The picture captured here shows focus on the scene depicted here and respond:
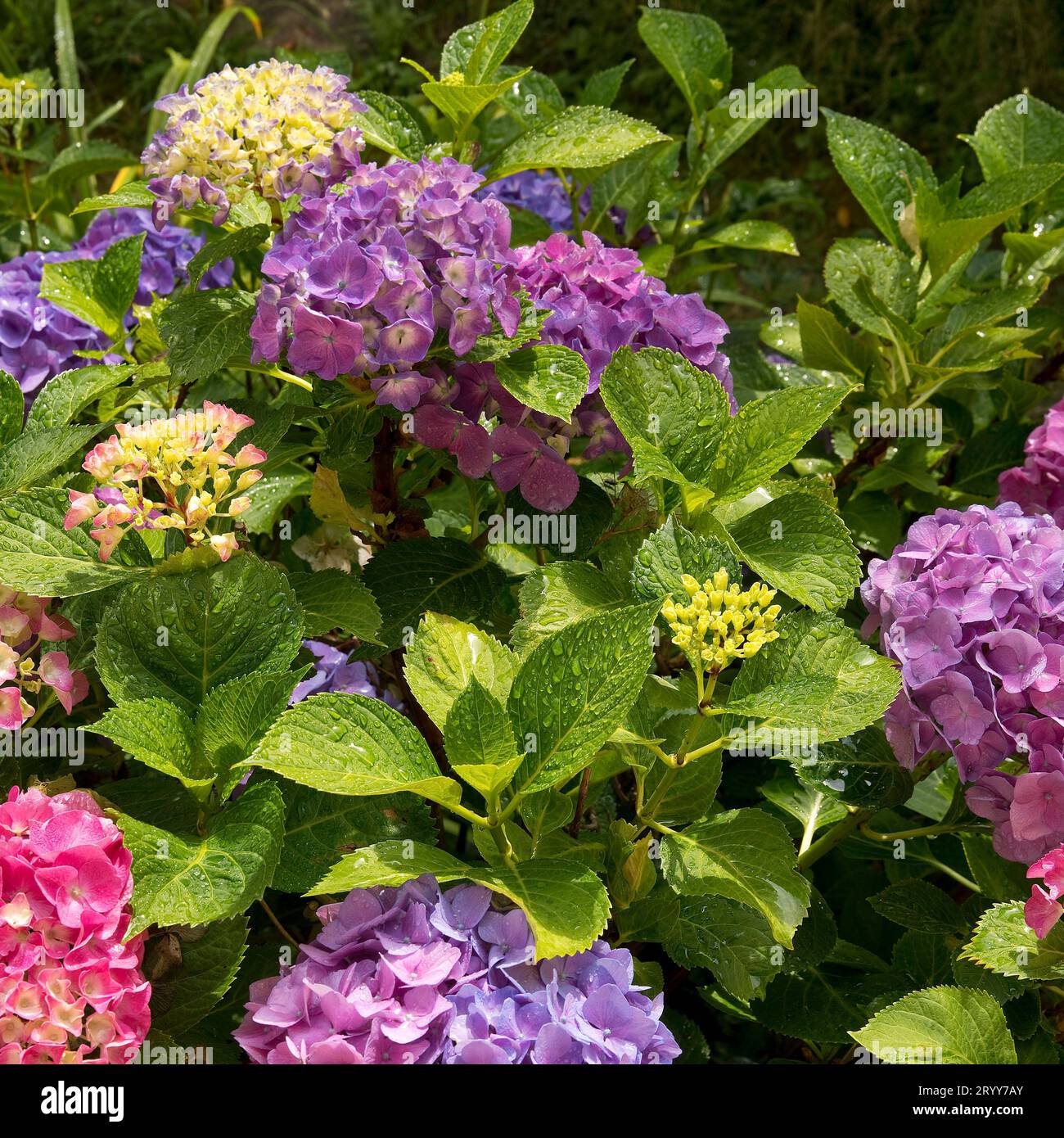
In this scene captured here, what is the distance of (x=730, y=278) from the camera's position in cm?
280

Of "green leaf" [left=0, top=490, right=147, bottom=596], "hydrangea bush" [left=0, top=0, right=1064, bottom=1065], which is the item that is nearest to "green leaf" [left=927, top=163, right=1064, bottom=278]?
"hydrangea bush" [left=0, top=0, right=1064, bottom=1065]

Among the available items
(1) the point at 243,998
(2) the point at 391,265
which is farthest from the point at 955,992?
(2) the point at 391,265

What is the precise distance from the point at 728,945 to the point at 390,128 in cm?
90

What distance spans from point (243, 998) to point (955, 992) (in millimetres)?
634

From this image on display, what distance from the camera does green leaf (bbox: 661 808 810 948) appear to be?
3.22 feet

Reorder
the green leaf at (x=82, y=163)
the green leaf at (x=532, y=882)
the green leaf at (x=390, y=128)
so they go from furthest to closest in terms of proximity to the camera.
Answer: the green leaf at (x=82, y=163) → the green leaf at (x=390, y=128) → the green leaf at (x=532, y=882)

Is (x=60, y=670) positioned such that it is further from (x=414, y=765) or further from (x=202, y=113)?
(x=202, y=113)

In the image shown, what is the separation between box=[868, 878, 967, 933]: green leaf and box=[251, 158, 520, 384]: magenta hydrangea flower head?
66 cm

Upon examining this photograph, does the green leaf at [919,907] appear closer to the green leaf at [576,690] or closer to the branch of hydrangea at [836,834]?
the branch of hydrangea at [836,834]

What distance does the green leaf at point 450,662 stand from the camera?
1.00 meters

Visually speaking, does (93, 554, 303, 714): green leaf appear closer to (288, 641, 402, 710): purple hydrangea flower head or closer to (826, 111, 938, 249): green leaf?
(288, 641, 402, 710): purple hydrangea flower head

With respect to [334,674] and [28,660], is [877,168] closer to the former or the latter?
[334,674]

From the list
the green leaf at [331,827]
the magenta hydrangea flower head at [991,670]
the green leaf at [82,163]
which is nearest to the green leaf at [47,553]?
the green leaf at [331,827]

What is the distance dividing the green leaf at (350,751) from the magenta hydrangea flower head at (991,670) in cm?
42
